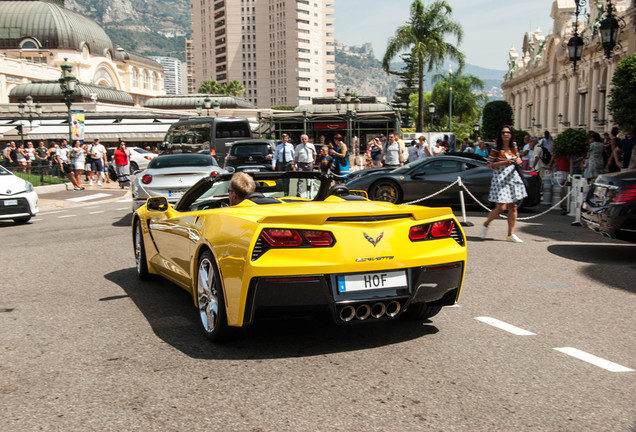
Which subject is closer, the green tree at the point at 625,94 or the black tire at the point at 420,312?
the black tire at the point at 420,312

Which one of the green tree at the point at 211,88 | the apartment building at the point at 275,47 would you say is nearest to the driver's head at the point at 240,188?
the green tree at the point at 211,88

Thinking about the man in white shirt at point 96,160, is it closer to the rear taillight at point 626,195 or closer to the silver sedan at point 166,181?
the silver sedan at point 166,181

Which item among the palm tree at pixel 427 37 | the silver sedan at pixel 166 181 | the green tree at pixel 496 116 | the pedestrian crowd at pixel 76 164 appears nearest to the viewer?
the silver sedan at pixel 166 181

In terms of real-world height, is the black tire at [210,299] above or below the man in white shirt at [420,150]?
below

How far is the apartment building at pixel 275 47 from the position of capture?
6649 inches

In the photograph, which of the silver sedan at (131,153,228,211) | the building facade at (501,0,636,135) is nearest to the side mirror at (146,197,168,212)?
the silver sedan at (131,153,228,211)

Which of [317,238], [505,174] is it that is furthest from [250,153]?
[317,238]

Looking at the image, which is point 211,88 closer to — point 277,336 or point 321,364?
point 277,336

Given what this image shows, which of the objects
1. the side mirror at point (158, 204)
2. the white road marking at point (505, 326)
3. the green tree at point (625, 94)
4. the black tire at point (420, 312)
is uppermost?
the green tree at point (625, 94)

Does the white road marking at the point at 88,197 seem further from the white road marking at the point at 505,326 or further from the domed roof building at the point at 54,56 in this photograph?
the domed roof building at the point at 54,56

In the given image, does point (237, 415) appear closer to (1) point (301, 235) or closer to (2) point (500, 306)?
(1) point (301, 235)

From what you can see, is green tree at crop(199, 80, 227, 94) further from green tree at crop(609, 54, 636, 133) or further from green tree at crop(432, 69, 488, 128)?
green tree at crop(609, 54, 636, 133)

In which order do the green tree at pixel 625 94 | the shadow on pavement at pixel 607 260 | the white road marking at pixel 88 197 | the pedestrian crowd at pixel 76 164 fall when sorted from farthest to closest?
the pedestrian crowd at pixel 76 164, the white road marking at pixel 88 197, the green tree at pixel 625 94, the shadow on pavement at pixel 607 260

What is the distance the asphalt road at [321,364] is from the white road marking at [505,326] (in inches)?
1.4
